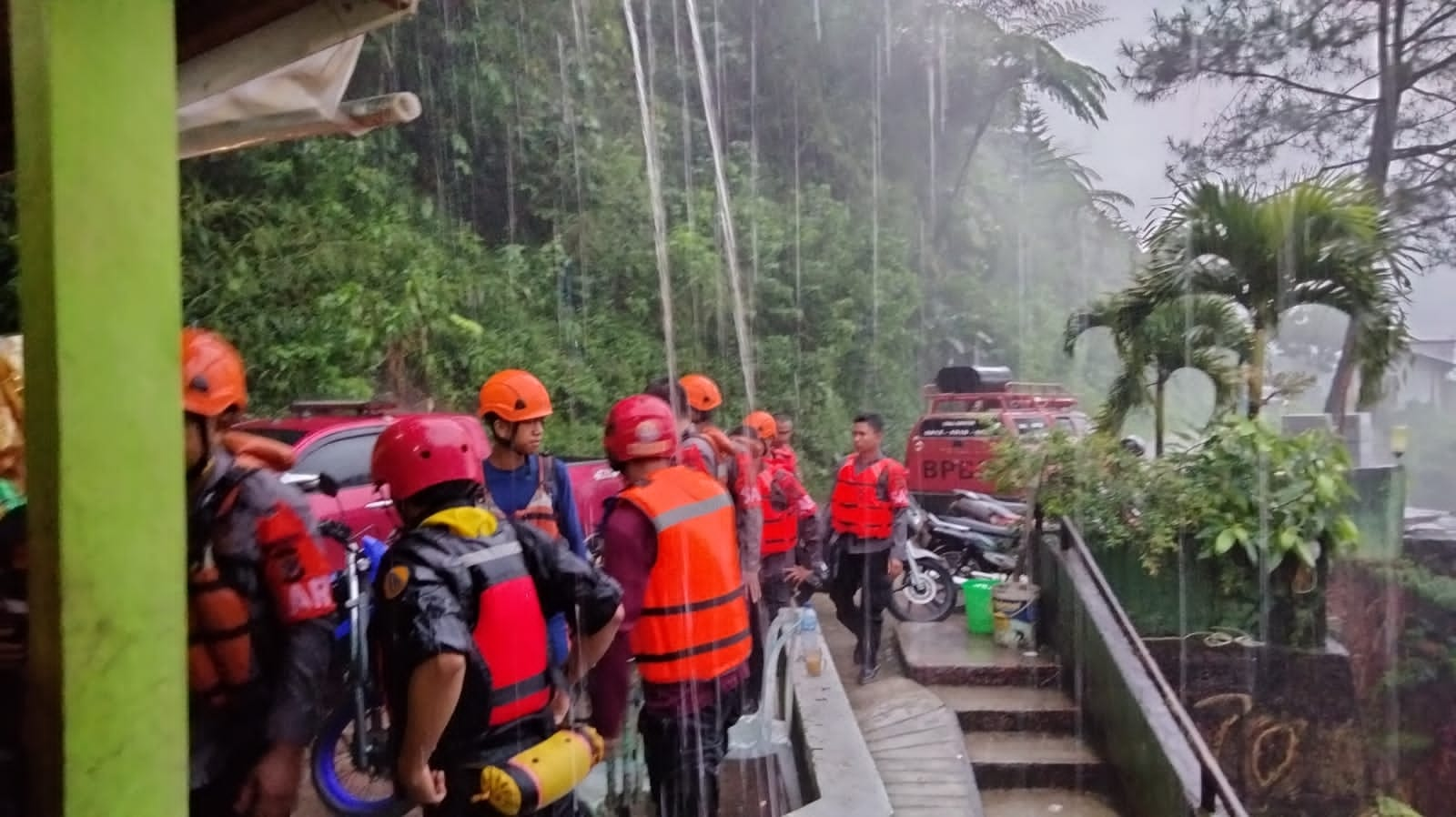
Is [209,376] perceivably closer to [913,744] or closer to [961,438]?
[913,744]

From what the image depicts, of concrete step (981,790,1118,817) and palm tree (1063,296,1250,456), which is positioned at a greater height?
palm tree (1063,296,1250,456)

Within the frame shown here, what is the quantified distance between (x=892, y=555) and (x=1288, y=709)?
131 inches

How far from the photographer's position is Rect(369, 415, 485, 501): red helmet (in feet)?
9.05

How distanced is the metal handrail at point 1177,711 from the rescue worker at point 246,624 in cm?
466

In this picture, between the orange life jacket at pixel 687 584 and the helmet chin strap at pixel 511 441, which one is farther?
the helmet chin strap at pixel 511 441

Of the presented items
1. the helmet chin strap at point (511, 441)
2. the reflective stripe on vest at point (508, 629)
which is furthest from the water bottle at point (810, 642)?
the reflective stripe on vest at point (508, 629)

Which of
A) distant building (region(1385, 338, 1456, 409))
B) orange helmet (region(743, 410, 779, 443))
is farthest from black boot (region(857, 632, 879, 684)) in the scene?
distant building (region(1385, 338, 1456, 409))

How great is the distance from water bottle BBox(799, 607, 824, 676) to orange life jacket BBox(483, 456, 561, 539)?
69.1 inches

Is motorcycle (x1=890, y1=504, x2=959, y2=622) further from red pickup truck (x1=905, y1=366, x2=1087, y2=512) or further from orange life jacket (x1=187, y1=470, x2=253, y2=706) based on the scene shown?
orange life jacket (x1=187, y1=470, x2=253, y2=706)

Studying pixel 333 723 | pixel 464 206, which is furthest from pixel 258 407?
pixel 333 723

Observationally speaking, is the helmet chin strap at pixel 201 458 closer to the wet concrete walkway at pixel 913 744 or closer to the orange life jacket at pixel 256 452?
the orange life jacket at pixel 256 452

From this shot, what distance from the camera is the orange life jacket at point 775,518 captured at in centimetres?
780

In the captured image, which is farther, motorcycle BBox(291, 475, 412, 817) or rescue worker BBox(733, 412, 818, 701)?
rescue worker BBox(733, 412, 818, 701)

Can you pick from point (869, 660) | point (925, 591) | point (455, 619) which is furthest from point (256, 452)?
point (925, 591)
